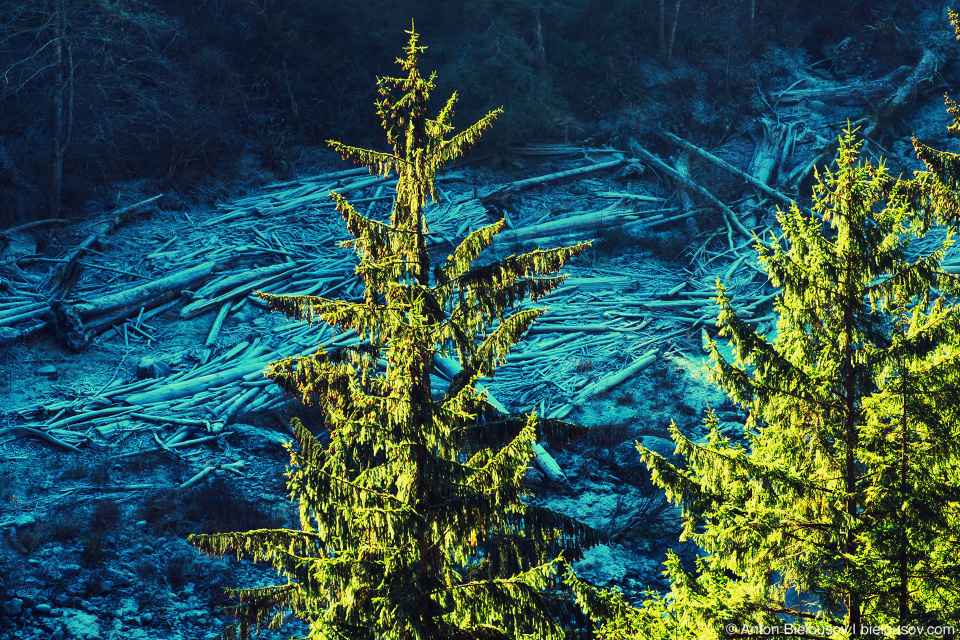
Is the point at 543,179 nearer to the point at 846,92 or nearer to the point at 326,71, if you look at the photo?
the point at 326,71

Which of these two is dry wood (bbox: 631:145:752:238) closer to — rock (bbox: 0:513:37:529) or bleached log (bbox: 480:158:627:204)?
bleached log (bbox: 480:158:627:204)

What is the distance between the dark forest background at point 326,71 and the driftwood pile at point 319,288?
1459 mm

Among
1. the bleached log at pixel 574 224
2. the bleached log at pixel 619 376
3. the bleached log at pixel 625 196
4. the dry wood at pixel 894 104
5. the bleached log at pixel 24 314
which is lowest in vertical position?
the bleached log at pixel 619 376

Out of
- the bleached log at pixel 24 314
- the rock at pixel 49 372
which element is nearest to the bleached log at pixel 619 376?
the rock at pixel 49 372

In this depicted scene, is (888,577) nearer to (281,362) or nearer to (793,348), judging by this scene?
(793,348)

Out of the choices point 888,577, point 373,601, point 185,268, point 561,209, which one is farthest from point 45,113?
point 888,577

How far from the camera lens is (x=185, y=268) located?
52.0ft

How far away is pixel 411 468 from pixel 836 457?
3.28 meters

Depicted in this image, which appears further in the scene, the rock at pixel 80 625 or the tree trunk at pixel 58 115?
the tree trunk at pixel 58 115

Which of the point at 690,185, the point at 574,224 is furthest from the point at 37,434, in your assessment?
the point at 690,185

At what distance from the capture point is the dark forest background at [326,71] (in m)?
17.2

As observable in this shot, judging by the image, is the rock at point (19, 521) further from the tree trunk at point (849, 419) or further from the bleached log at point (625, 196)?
the bleached log at point (625, 196)

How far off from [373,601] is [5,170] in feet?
51.9

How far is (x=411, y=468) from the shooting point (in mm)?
5855
